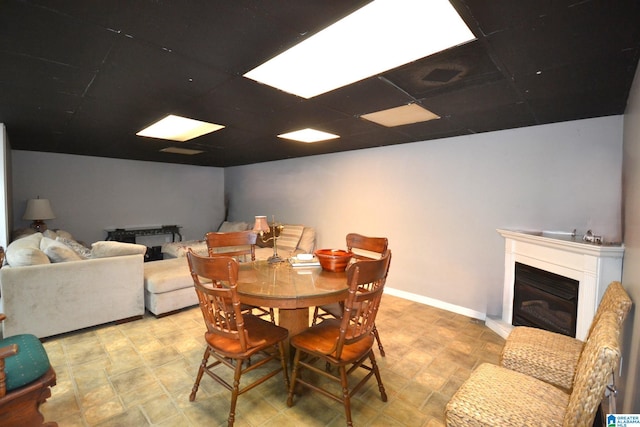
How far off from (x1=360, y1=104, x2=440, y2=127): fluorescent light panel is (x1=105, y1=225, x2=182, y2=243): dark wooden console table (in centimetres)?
552

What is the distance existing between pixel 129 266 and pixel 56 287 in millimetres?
600

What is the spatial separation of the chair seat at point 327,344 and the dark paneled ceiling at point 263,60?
175 cm

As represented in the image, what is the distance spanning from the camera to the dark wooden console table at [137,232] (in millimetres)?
5601

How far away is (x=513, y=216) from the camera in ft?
9.96

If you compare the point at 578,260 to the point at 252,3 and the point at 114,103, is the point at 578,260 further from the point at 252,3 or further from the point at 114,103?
the point at 114,103

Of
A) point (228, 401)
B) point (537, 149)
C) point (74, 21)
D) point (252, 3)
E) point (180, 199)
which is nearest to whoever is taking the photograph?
point (252, 3)

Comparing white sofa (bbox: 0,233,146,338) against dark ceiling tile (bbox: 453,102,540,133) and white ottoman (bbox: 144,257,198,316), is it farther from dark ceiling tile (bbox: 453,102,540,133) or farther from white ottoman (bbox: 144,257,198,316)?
dark ceiling tile (bbox: 453,102,540,133)

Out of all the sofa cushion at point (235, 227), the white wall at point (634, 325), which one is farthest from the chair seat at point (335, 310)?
the sofa cushion at point (235, 227)

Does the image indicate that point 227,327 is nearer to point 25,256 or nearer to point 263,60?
point 263,60

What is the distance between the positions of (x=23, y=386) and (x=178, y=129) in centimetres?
287

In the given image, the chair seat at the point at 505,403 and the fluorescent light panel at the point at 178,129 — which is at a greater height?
the fluorescent light panel at the point at 178,129

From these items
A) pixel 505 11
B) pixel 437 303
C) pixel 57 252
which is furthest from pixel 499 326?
pixel 57 252

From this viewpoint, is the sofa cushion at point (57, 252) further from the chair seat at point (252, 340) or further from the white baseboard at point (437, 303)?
the white baseboard at point (437, 303)

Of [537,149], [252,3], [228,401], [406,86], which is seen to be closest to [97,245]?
[228,401]
